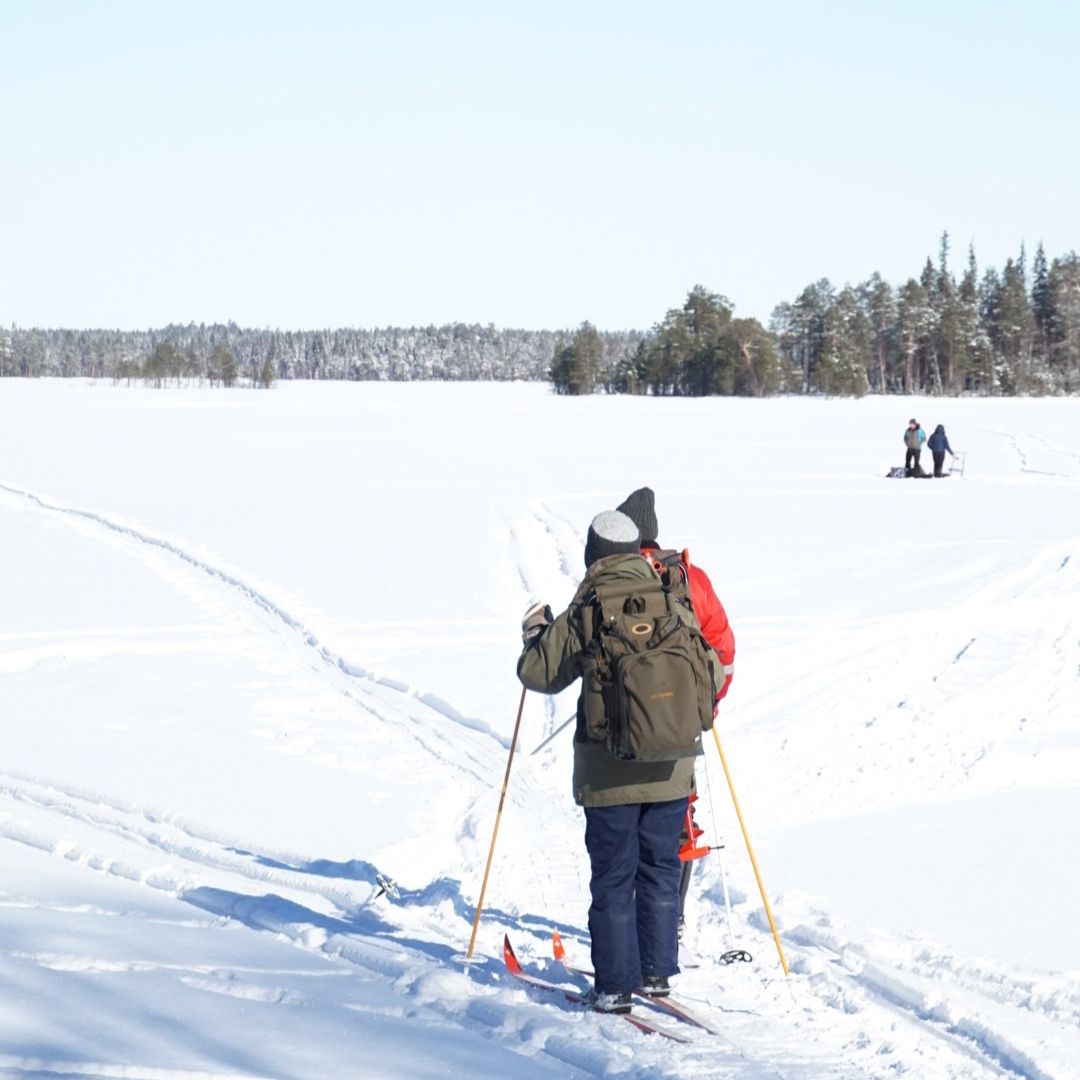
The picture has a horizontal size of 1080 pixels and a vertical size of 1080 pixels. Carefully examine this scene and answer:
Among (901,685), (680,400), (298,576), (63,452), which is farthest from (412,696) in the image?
(680,400)

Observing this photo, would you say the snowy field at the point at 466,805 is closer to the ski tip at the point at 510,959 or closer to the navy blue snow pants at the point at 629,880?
the ski tip at the point at 510,959

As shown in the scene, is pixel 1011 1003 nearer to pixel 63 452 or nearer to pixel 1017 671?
pixel 1017 671

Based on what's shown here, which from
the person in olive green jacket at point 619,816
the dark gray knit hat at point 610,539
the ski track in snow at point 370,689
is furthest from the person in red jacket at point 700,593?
the ski track in snow at point 370,689

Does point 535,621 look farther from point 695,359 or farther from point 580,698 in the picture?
point 695,359

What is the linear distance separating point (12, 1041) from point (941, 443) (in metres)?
27.2

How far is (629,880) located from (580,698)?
66cm

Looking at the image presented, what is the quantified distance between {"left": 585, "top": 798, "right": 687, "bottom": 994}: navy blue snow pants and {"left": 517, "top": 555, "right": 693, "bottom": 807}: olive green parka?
2.9 inches

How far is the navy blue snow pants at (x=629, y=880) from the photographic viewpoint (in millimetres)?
4320

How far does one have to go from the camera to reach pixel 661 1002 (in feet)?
14.5

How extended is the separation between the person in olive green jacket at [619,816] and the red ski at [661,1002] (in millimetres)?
33

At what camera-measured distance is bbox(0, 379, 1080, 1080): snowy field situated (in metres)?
4.12

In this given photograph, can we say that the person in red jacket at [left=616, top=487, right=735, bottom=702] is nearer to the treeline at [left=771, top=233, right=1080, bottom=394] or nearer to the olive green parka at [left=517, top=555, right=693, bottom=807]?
the olive green parka at [left=517, top=555, right=693, bottom=807]

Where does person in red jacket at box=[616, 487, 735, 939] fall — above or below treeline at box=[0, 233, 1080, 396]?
below

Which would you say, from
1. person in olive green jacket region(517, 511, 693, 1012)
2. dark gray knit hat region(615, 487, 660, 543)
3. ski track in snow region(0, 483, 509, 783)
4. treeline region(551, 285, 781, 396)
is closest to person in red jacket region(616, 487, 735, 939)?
dark gray knit hat region(615, 487, 660, 543)
